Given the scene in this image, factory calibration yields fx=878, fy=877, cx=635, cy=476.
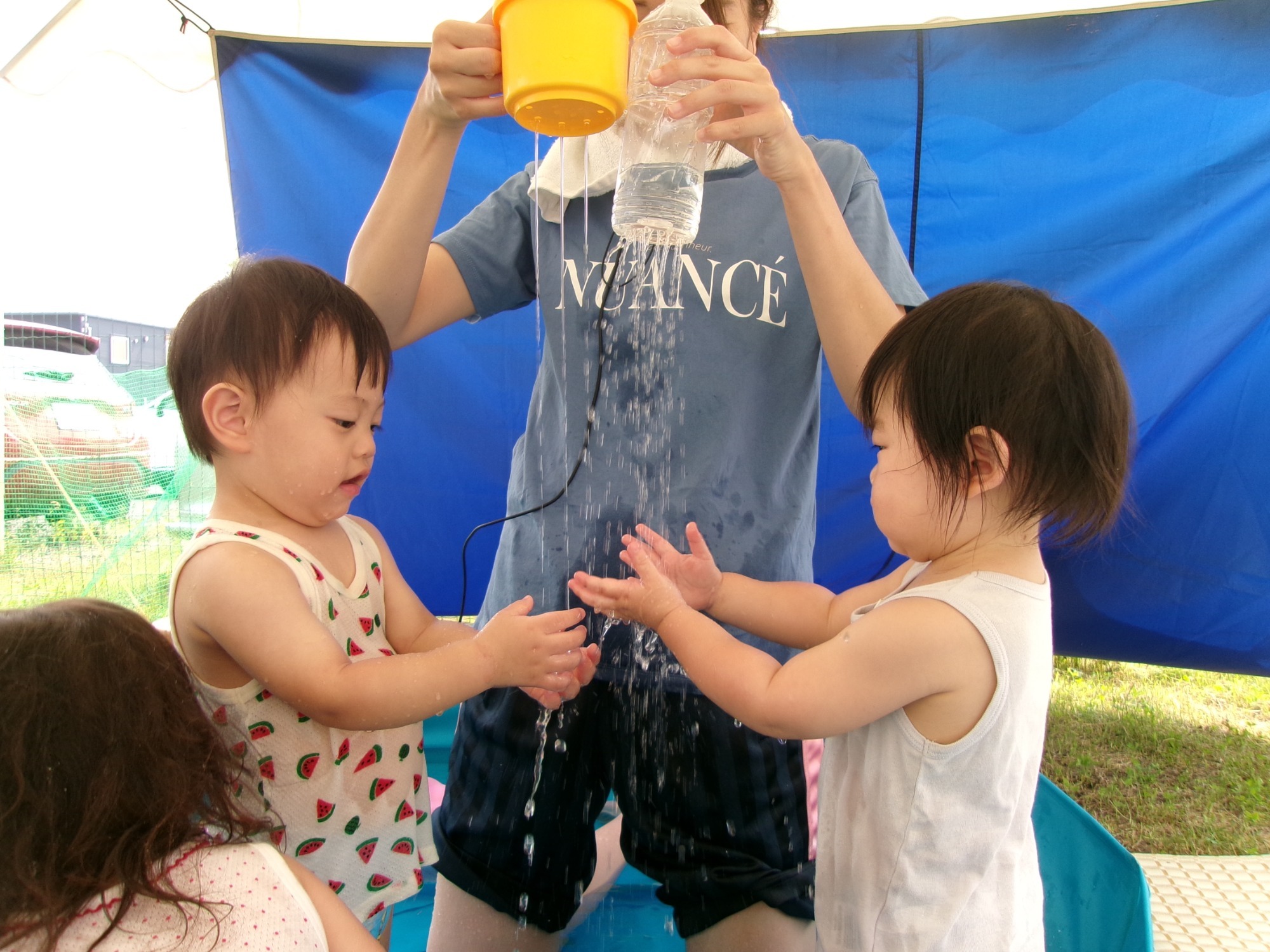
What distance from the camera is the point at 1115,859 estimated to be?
5.67ft

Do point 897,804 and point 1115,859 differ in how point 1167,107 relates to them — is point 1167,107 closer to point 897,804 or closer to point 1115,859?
point 1115,859

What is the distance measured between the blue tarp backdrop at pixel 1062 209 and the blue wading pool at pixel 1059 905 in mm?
1226

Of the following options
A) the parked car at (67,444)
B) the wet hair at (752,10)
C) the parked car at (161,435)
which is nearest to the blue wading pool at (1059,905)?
the wet hair at (752,10)

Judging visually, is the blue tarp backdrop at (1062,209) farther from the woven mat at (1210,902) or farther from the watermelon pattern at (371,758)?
the watermelon pattern at (371,758)

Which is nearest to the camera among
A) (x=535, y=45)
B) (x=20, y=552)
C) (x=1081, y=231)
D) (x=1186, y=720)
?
(x=535, y=45)

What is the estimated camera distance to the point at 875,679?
98 centimetres

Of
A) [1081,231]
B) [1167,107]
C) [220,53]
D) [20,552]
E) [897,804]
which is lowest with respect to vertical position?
[20,552]

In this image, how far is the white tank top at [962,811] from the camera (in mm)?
995

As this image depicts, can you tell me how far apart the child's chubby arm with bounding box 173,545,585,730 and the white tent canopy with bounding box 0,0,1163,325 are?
225 cm

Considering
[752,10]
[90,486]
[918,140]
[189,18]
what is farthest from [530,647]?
[90,486]

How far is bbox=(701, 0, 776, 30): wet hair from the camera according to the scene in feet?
4.11

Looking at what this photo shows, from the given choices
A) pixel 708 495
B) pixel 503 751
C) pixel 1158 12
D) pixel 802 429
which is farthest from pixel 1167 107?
pixel 503 751

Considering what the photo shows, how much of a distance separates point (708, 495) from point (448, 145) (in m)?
0.61

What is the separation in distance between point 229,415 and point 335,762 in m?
0.49
